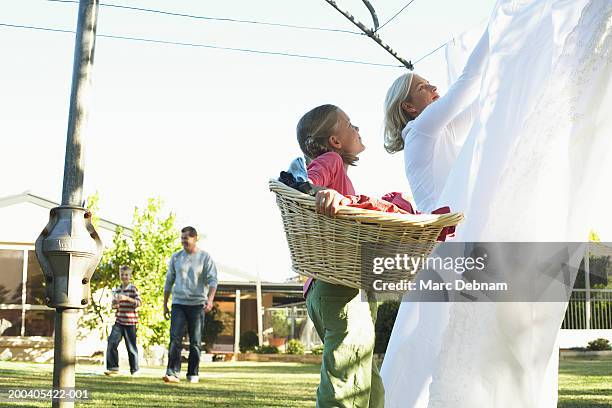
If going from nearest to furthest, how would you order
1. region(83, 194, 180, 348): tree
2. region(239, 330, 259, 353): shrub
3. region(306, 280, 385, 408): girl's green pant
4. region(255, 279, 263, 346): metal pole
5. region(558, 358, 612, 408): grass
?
region(306, 280, 385, 408): girl's green pant, region(558, 358, 612, 408): grass, region(83, 194, 180, 348): tree, region(255, 279, 263, 346): metal pole, region(239, 330, 259, 353): shrub

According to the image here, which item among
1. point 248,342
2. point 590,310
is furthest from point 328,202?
point 248,342

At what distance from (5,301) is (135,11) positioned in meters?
6.82

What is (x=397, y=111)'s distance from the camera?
3818 millimetres

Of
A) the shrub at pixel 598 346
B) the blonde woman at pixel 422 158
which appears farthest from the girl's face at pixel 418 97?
the shrub at pixel 598 346

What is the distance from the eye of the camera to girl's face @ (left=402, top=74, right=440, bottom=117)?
376cm

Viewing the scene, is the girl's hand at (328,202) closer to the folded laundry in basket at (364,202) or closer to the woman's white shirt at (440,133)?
the folded laundry in basket at (364,202)

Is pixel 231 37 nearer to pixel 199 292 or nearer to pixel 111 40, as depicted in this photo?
pixel 111 40

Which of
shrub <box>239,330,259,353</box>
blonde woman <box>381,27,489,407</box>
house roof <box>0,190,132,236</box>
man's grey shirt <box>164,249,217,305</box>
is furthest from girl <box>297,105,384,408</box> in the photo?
shrub <box>239,330,259,353</box>

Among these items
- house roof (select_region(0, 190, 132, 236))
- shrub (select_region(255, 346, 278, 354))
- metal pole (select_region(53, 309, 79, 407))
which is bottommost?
shrub (select_region(255, 346, 278, 354))

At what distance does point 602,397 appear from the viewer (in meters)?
5.63

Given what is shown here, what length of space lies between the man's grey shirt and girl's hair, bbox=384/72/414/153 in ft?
14.0

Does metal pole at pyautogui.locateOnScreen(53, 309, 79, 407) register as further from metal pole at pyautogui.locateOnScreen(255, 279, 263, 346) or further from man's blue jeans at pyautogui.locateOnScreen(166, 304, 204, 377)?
metal pole at pyautogui.locateOnScreen(255, 279, 263, 346)

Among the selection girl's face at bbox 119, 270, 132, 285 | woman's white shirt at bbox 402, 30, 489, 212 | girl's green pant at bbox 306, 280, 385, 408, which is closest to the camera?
girl's green pant at bbox 306, 280, 385, 408

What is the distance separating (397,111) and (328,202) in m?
1.42
